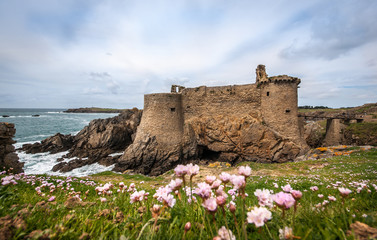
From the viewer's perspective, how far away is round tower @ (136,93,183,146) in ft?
68.7

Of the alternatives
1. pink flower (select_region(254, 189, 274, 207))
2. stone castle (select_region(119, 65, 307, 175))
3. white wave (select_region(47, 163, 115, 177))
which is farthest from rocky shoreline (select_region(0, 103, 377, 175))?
pink flower (select_region(254, 189, 274, 207))

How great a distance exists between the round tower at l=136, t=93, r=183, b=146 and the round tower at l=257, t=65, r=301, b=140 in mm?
10976

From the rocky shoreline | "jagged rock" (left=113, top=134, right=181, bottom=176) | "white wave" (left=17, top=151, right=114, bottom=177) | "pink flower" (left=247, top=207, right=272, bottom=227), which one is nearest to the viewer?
"pink flower" (left=247, top=207, right=272, bottom=227)

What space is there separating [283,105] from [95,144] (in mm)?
26942

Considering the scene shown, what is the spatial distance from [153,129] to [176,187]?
20.0 meters

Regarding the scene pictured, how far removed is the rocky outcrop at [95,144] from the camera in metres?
23.1

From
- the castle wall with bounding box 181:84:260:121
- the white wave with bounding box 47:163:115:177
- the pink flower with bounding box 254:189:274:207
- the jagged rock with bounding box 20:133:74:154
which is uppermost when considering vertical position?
the castle wall with bounding box 181:84:260:121

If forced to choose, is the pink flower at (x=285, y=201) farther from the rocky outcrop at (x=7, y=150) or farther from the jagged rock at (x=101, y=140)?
the jagged rock at (x=101, y=140)

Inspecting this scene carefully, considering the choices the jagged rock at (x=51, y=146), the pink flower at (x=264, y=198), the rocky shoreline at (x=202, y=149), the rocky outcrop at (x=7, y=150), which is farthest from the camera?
the jagged rock at (x=51, y=146)

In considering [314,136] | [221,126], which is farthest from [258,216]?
[314,136]

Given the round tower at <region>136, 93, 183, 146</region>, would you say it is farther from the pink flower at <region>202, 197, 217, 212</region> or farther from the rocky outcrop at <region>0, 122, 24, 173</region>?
the pink flower at <region>202, 197, 217, 212</region>

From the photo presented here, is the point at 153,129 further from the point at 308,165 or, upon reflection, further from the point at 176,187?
the point at 176,187

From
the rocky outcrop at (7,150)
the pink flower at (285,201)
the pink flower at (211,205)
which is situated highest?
the pink flower at (285,201)

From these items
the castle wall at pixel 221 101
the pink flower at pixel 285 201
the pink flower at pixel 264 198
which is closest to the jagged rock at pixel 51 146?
the castle wall at pixel 221 101
